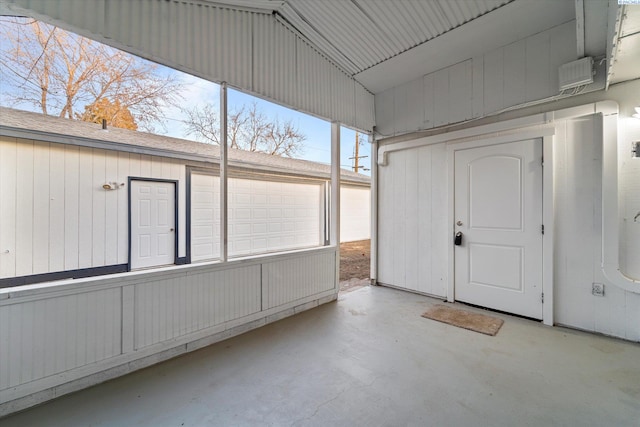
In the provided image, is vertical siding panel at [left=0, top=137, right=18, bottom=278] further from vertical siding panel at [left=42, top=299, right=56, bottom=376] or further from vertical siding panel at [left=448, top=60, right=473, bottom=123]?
vertical siding panel at [left=448, top=60, right=473, bottom=123]

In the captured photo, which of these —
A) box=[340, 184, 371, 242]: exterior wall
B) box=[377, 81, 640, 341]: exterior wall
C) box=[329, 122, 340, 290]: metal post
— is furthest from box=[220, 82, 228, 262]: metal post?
box=[340, 184, 371, 242]: exterior wall

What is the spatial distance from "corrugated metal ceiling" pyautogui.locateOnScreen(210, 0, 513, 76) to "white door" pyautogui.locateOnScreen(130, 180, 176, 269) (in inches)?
121

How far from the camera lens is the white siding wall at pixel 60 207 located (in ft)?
9.84

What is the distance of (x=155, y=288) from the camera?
2264 millimetres

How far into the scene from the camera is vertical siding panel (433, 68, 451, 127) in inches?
147

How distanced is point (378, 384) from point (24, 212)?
4240mm

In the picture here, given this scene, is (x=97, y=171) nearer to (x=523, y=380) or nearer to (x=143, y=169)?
(x=143, y=169)

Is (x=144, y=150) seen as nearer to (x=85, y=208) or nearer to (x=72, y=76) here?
(x=85, y=208)

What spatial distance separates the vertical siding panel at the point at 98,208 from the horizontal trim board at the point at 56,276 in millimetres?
106

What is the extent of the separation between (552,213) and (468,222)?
2.94 ft

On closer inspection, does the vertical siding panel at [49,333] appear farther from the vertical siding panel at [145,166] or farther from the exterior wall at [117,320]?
A: the vertical siding panel at [145,166]

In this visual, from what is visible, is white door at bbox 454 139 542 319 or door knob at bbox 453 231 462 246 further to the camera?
door knob at bbox 453 231 462 246

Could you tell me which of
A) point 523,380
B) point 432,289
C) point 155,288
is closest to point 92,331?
point 155,288

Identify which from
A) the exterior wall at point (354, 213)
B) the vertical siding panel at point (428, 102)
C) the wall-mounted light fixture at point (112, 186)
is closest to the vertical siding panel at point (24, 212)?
the wall-mounted light fixture at point (112, 186)
